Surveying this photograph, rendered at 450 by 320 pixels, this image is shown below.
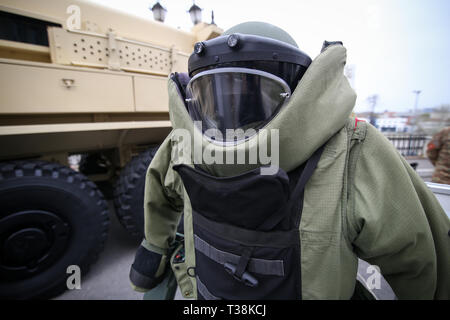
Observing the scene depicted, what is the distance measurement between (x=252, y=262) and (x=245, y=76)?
1.82ft

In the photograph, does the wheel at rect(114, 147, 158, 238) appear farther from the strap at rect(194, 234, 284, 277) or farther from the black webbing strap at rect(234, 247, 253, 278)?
the black webbing strap at rect(234, 247, 253, 278)

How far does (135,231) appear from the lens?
1925 mm

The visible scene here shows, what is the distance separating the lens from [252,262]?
0.60 m

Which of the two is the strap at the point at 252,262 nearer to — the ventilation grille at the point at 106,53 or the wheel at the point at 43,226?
the wheel at the point at 43,226

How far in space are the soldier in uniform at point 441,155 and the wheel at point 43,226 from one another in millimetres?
3260

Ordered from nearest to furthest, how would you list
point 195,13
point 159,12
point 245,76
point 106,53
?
point 245,76 < point 106,53 < point 159,12 < point 195,13

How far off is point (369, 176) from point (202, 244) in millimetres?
559

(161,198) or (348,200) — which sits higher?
(348,200)

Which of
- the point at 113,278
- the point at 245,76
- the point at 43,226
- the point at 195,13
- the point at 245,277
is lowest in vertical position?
the point at 113,278

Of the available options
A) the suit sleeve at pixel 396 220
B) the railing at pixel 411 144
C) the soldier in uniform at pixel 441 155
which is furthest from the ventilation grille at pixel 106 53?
the railing at pixel 411 144

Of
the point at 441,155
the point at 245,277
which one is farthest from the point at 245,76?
the point at 441,155

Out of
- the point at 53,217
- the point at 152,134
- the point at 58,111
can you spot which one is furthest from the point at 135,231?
the point at 58,111

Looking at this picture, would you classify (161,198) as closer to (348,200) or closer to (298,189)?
(298,189)
